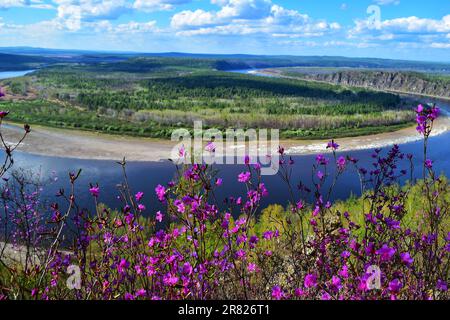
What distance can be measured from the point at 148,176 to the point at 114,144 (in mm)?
12395

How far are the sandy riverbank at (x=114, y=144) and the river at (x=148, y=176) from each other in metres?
1.85

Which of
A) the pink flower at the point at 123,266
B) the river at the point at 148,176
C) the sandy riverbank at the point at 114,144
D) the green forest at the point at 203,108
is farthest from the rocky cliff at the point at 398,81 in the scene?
the pink flower at the point at 123,266

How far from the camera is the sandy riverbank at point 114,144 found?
36406 millimetres

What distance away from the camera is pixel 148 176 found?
2969 centimetres

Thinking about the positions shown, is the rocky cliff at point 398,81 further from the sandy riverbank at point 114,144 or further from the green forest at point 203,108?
the sandy riverbank at point 114,144

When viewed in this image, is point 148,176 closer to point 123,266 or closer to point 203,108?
point 123,266

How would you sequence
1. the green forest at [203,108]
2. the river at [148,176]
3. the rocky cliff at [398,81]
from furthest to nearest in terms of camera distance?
the rocky cliff at [398,81] < the green forest at [203,108] < the river at [148,176]

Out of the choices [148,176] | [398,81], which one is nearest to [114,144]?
[148,176]

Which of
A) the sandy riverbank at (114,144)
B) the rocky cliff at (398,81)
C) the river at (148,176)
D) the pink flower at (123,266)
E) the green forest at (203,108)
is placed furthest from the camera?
the rocky cliff at (398,81)

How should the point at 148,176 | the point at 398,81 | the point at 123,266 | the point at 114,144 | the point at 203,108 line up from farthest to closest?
the point at 398,81 < the point at 203,108 < the point at 114,144 < the point at 148,176 < the point at 123,266

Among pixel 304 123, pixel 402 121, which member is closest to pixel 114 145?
pixel 304 123

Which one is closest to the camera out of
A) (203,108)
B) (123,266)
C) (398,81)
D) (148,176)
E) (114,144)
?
(123,266)
